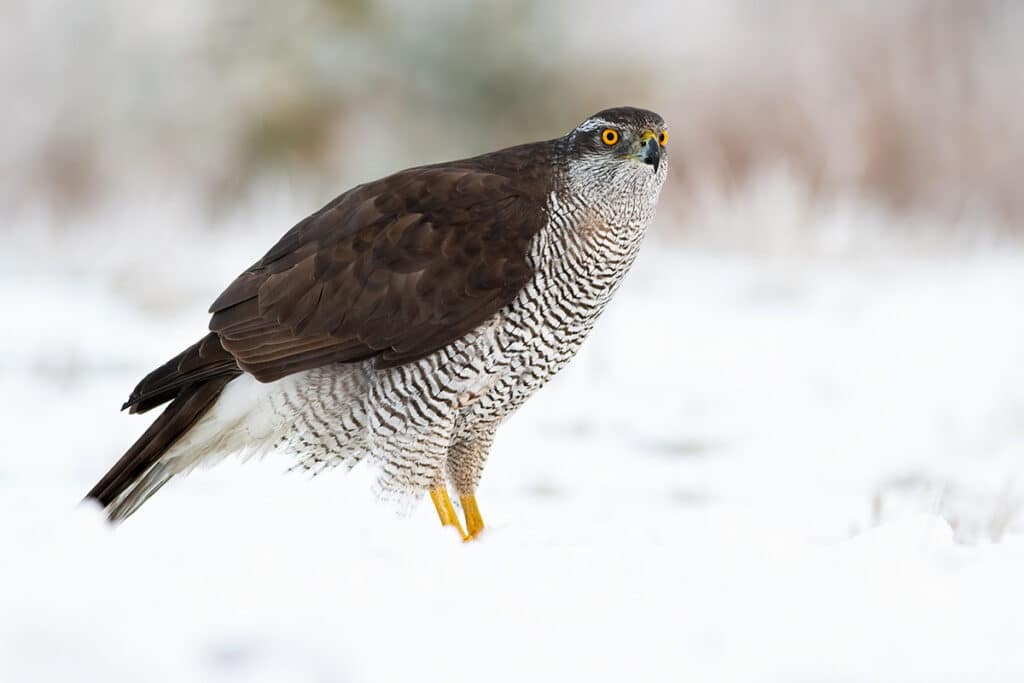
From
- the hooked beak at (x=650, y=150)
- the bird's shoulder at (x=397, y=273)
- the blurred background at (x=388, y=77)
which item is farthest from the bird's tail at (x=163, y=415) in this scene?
the blurred background at (x=388, y=77)

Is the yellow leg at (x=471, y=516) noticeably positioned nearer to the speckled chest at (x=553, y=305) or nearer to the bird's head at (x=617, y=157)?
the speckled chest at (x=553, y=305)

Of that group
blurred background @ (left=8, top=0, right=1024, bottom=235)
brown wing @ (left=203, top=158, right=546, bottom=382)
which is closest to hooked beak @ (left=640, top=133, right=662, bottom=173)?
brown wing @ (left=203, top=158, right=546, bottom=382)

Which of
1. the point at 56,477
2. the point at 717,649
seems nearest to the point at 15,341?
the point at 56,477

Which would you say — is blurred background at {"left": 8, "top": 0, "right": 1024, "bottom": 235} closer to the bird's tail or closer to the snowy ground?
the snowy ground

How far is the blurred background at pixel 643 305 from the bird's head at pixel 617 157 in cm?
108

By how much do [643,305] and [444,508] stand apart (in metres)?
3.89

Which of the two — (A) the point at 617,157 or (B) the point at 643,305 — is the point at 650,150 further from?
(B) the point at 643,305

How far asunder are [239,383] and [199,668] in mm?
1655

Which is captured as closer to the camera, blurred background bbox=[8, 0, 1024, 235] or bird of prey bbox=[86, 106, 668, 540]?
bird of prey bbox=[86, 106, 668, 540]

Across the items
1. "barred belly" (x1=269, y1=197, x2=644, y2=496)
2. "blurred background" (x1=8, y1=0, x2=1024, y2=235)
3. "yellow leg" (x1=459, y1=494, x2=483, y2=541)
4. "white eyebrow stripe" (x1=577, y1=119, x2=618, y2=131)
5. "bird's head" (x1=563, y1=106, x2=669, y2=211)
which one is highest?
"blurred background" (x1=8, y1=0, x2=1024, y2=235)

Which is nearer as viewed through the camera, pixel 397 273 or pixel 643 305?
pixel 397 273

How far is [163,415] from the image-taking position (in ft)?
13.6

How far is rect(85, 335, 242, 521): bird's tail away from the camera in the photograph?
159 inches

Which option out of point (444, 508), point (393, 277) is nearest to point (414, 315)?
point (393, 277)
